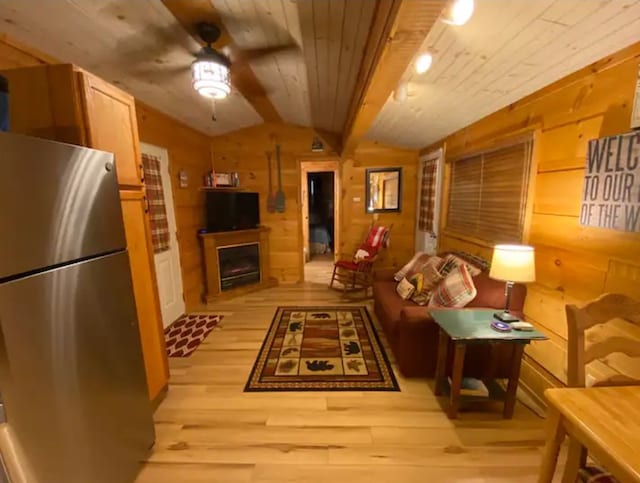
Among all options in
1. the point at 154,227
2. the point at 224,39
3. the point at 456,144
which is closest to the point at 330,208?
the point at 456,144

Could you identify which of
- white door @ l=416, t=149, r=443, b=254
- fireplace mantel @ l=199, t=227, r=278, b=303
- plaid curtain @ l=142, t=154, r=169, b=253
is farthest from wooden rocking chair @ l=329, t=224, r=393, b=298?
plaid curtain @ l=142, t=154, r=169, b=253

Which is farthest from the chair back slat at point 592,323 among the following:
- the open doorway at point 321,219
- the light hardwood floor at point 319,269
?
the open doorway at point 321,219

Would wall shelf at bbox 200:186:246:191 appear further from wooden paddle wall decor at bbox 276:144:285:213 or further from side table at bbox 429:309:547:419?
side table at bbox 429:309:547:419

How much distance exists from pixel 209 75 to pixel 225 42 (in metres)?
0.32

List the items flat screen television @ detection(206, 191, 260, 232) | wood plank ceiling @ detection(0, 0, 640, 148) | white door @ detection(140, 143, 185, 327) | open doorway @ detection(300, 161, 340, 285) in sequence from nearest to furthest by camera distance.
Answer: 1. wood plank ceiling @ detection(0, 0, 640, 148)
2. white door @ detection(140, 143, 185, 327)
3. flat screen television @ detection(206, 191, 260, 232)
4. open doorway @ detection(300, 161, 340, 285)

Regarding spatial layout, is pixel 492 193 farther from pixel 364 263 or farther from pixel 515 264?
pixel 364 263

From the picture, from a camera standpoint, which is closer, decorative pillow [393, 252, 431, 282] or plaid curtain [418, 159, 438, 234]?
decorative pillow [393, 252, 431, 282]

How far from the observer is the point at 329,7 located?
1.54 m

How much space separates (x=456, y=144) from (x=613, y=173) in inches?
77.9

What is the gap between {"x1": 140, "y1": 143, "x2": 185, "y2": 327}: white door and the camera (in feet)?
10.6

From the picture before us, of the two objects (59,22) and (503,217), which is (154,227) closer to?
(59,22)

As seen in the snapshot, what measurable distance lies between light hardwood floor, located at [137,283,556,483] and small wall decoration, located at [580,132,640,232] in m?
1.34

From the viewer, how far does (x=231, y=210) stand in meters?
4.18

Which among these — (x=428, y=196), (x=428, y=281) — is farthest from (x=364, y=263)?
(x=428, y=281)
